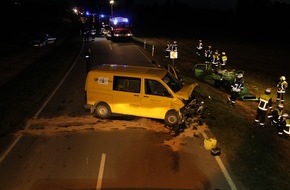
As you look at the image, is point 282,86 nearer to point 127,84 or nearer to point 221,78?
point 221,78

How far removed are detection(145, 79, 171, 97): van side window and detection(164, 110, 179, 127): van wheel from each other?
2.55ft

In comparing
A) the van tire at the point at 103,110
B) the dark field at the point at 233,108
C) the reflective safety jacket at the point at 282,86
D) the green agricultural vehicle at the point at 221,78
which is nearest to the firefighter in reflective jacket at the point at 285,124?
the dark field at the point at 233,108

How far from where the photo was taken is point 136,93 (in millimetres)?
13289

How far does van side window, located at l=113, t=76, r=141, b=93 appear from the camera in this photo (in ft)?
43.6

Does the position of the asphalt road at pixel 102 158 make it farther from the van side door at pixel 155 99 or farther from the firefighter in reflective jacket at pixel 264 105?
the firefighter in reflective jacket at pixel 264 105

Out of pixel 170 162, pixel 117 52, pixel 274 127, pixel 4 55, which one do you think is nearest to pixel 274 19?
pixel 117 52

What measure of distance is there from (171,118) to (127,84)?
2190 mm

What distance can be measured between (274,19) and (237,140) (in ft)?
225

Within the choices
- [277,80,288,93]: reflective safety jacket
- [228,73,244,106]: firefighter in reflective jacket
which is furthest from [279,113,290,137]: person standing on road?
[277,80,288,93]: reflective safety jacket

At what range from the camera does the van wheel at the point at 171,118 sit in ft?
42.3

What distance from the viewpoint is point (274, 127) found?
13.8 m

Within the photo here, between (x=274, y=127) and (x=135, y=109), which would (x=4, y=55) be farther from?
(x=274, y=127)

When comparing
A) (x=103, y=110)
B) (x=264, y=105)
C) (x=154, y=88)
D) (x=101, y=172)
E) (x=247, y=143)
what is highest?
(x=154, y=88)

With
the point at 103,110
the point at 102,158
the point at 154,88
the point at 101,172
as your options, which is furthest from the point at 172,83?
the point at 101,172
